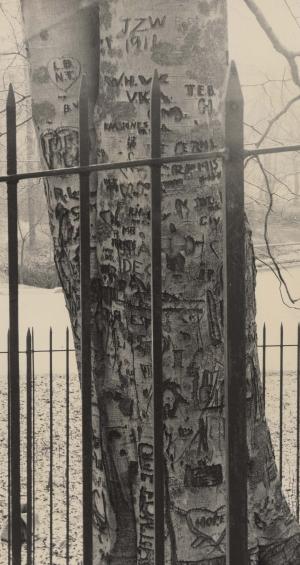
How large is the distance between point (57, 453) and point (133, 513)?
5.56 meters

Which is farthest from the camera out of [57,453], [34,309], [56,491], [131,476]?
[34,309]

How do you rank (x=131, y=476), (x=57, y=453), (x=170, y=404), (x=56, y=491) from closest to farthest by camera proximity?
(x=170, y=404) < (x=131, y=476) < (x=56, y=491) < (x=57, y=453)

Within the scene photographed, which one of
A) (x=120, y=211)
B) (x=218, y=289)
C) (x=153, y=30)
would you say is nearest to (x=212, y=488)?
(x=218, y=289)

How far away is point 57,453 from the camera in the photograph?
9234mm

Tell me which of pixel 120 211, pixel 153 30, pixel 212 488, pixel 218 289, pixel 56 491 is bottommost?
pixel 56 491

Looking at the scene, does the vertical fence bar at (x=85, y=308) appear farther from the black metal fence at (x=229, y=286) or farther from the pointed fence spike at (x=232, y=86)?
the pointed fence spike at (x=232, y=86)

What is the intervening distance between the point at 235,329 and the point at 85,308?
473mm

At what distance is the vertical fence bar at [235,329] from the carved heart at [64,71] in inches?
70.8

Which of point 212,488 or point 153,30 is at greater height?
point 153,30

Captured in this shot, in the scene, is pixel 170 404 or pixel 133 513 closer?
pixel 170 404

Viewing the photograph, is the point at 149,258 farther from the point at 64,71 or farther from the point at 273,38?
the point at 273,38

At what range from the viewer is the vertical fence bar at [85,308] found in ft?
7.68

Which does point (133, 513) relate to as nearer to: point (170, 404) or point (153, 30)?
point (170, 404)

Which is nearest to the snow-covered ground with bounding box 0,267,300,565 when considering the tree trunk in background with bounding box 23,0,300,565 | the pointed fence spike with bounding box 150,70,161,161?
the tree trunk in background with bounding box 23,0,300,565
